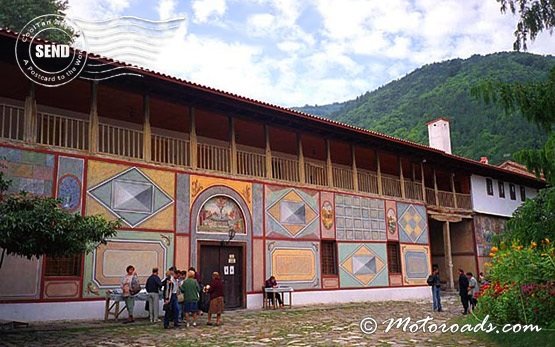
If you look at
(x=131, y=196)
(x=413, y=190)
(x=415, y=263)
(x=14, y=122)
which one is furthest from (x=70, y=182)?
(x=413, y=190)

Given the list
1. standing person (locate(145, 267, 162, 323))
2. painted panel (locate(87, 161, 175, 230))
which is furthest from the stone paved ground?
painted panel (locate(87, 161, 175, 230))

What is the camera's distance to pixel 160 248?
45.5 feet

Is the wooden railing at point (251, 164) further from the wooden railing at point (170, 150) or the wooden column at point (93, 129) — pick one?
the wooden column at point (93, 129)

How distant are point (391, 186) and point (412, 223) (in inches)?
75.6

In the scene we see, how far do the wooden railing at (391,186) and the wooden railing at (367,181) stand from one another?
0.61m

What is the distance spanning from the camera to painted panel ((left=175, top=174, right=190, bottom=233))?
47.6ft

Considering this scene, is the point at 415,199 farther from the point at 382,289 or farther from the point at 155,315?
the point at 155,315

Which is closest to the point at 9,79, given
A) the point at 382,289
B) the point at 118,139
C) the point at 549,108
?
the point at 118,139

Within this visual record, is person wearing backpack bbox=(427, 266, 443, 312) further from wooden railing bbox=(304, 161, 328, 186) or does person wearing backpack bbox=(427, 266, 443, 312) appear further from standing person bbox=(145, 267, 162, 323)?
standing person bbox=(145, 267, 162, 323)

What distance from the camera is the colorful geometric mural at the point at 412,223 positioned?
71.3 ft

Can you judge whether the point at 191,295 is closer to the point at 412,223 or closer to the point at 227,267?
the point at 227,267

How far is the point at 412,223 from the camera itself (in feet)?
73.1

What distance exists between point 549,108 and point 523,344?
3.47 metres

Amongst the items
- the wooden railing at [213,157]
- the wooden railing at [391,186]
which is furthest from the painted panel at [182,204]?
the wooden railing at [391,186]
